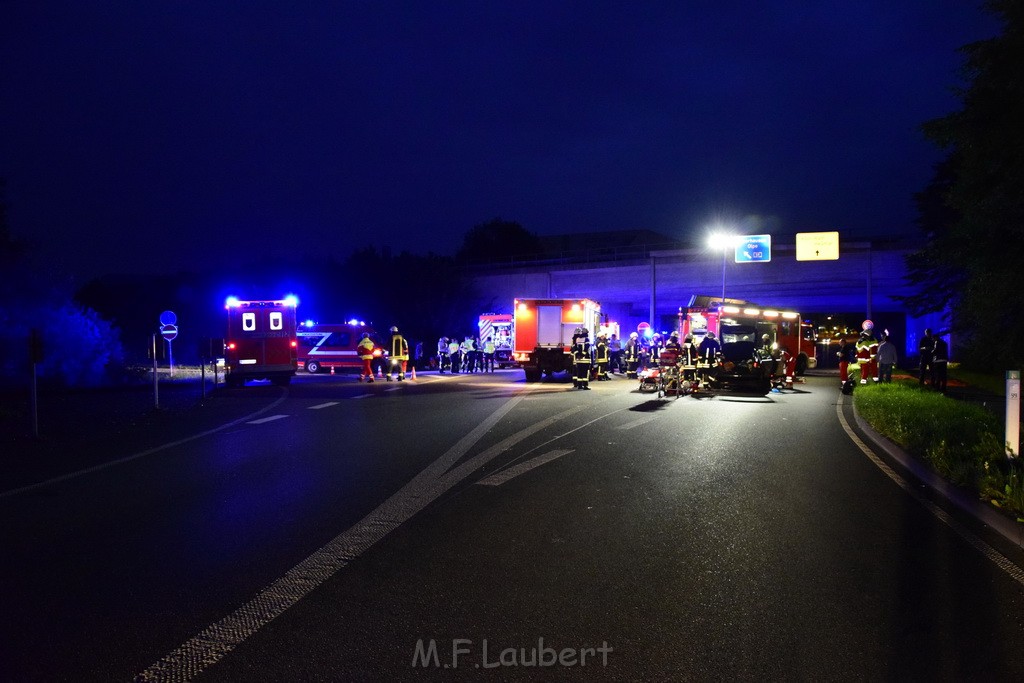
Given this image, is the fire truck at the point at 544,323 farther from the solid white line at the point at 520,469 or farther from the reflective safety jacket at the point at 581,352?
the solid white line at the point at 520,469

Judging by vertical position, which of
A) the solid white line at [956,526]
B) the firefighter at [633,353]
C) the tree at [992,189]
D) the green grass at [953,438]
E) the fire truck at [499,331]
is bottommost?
the solid white line at [956,526]

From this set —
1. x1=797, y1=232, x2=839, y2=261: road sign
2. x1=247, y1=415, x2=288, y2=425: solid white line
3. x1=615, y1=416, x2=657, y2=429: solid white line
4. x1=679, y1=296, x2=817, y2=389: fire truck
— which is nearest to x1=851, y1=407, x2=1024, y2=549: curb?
x1=615, y1=416, x2=657, y2=429: solid white line

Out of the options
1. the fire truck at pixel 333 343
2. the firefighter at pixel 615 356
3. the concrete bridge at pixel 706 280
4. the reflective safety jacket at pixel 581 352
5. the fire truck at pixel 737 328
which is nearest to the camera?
the fire truck at pixel 737 328

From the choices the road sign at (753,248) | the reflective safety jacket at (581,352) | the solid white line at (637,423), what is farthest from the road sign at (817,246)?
the solid white line at (637,423)

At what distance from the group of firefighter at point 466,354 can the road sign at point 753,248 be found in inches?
644

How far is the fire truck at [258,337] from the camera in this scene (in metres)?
25.3

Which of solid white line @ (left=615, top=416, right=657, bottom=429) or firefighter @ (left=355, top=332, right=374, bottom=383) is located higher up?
firefighter @ (left=355, top=332, right=374, bottom=383)

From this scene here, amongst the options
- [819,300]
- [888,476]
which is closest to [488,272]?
[819,300]

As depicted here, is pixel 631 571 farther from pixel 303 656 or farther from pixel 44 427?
pixel 44 427

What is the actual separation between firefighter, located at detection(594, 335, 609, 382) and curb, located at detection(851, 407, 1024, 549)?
55.5 ft

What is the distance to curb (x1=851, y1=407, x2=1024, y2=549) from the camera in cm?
668

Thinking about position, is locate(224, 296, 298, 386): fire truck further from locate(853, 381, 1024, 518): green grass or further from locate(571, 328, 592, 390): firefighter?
locate(853, 381, 1024, 518): green grass

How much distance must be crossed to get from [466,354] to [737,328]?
14.3 m

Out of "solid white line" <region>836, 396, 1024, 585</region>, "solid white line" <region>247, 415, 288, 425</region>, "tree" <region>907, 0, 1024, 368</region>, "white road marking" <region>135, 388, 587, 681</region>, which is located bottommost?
"solid white line" <region>836, 396, 1024, 585</region>
